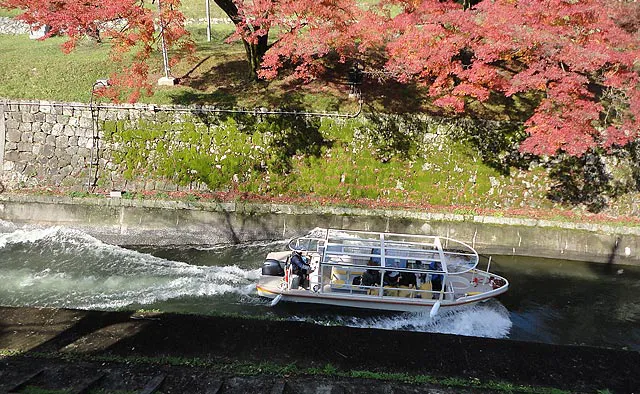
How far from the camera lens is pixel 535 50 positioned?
14273 millimetres

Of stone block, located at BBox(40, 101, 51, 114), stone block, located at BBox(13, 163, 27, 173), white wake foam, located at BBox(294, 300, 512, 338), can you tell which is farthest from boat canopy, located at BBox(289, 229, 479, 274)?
stone block, located at BBox(13, 163, 27, 173)

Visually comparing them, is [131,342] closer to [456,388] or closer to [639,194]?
[456,388]

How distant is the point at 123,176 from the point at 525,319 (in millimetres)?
16646

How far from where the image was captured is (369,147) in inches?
710

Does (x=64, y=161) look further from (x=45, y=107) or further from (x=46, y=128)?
(x=45, y=107)

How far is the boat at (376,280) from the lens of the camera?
480 inches

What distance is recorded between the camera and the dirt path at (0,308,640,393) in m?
8.61

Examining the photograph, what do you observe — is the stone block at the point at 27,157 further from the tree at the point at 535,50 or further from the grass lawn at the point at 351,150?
the tree at the point at 535,50

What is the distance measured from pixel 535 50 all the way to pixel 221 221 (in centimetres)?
1353

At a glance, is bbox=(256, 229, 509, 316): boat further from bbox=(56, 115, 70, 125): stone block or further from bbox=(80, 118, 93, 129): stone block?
bbox=(56, 115, 70, 125): stone block

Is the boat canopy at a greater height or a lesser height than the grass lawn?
lesser

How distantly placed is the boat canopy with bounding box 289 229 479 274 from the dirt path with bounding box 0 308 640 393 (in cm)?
296

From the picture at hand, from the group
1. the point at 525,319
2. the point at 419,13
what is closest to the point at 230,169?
the point at 419,13

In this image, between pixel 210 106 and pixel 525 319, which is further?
pixel 210 106
